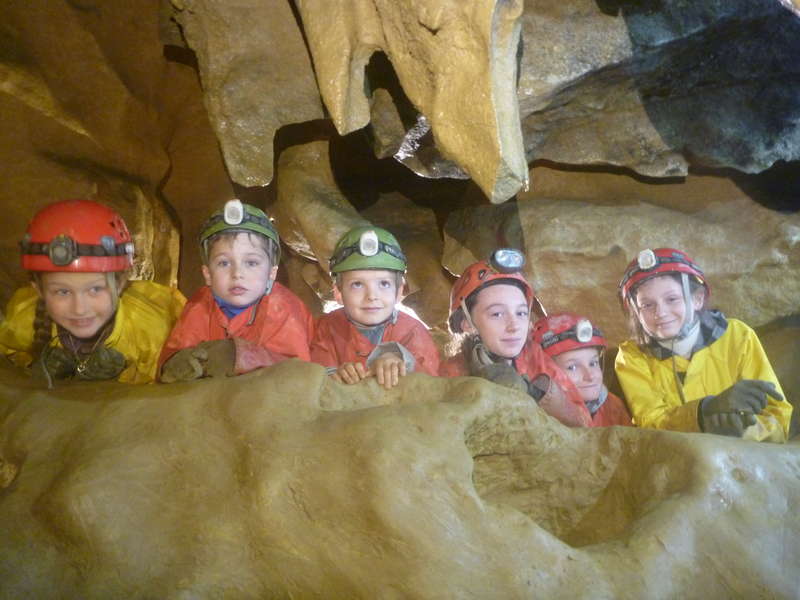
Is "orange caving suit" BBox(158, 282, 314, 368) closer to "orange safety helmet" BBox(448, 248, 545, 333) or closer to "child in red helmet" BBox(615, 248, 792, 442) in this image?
"orange safety helmet" BBox(448, 248, 545, 333)

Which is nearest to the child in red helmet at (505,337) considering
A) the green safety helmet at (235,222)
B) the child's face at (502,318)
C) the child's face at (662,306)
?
the child's face at (502,318)

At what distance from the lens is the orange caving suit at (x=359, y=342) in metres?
3.58

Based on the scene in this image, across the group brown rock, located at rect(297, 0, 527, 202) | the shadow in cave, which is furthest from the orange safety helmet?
the shadow in cave

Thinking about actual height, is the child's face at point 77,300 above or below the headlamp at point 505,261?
below

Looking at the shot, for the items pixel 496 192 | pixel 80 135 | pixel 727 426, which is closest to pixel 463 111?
pixel 496 192

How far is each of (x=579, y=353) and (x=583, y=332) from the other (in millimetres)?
135

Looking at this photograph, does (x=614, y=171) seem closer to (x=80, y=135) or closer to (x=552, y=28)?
(x=552, y=28)

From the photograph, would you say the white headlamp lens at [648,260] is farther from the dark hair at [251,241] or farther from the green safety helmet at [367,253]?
the dark hair at [251,241]

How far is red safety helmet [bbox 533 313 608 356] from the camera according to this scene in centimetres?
426

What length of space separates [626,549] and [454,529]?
641mm

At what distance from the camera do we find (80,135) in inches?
203

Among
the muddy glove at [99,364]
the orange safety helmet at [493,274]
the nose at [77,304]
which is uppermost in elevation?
the orange safety helmet at [493,274]

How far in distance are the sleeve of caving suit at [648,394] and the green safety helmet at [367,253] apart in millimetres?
1673

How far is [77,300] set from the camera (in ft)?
11.7
